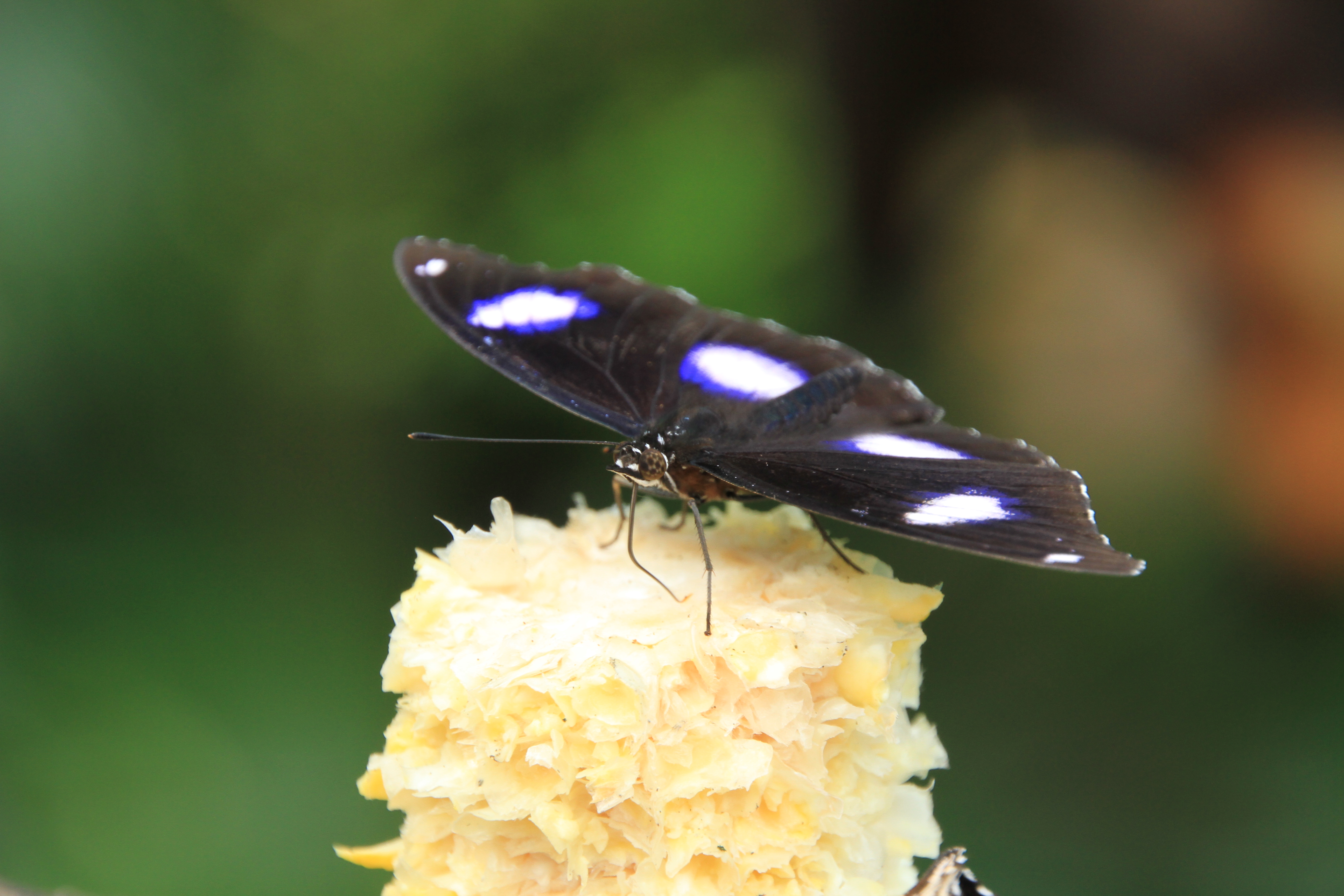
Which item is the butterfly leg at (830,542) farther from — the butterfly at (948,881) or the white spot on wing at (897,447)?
the butterfly at (948,881)

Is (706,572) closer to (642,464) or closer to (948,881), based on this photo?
(642,464)

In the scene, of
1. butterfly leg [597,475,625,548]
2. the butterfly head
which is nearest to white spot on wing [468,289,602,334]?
butterfly leg [597,475,625,548]

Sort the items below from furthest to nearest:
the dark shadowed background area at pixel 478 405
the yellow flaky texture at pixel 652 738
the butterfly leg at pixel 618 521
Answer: the dark shadowed background area at pixel 478 405, the butterfly leg at pixel 618 521, the yellow flaky texture at pixel 652 738

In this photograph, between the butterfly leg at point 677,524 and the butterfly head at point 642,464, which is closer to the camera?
the butterfly head at point 642,464

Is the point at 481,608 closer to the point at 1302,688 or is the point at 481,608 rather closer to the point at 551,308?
the point at 551,308

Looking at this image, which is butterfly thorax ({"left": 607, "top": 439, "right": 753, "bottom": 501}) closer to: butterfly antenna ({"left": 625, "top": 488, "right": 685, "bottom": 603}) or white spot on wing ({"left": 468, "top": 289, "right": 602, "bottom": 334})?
butterfly antenna ({"left": 625, "top": 488, "right": 685, "bottom": 603})

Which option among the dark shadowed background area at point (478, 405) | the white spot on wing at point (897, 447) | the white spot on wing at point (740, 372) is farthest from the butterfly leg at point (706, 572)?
the dark shadowed background area at point (478, 405)
